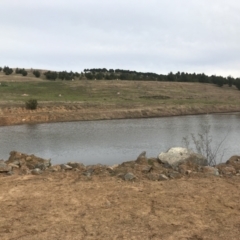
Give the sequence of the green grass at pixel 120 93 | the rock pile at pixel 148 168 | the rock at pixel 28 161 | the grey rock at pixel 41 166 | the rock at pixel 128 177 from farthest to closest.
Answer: the green grass at pixel 120 93 → the rock at pixel 28 161 → the grey rock at pixel 41 166 → the rock pile at pixel 148 168 → the rock at pixel 128 177

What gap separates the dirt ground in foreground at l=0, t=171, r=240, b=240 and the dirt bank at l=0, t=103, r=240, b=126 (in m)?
28.6

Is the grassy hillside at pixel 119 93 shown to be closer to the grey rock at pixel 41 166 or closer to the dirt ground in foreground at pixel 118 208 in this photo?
the grey rock at pixel 41 166

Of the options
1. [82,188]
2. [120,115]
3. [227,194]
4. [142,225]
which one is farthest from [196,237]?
[120,115]

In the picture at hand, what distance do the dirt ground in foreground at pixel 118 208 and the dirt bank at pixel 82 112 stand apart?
2862 cm

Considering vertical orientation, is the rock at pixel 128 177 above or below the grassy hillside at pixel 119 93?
below

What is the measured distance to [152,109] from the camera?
1732 inches

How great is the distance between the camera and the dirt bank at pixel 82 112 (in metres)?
37.3

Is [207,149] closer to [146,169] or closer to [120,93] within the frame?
[146,169]

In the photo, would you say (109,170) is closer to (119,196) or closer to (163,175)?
(163,175)

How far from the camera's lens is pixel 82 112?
134 feet

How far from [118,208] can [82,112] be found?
112 ft

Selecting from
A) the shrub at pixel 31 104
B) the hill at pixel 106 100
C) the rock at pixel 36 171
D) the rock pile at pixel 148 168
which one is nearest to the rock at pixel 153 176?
the rock pile at pixel 148 168

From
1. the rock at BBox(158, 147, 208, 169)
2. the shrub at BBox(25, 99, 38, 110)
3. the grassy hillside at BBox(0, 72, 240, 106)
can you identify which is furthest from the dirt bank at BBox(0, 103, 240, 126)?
the rock at BBox(158, 147, 208, 169)

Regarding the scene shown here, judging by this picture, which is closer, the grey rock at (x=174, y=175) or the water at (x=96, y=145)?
the grey rock at (x=174, y=175)
